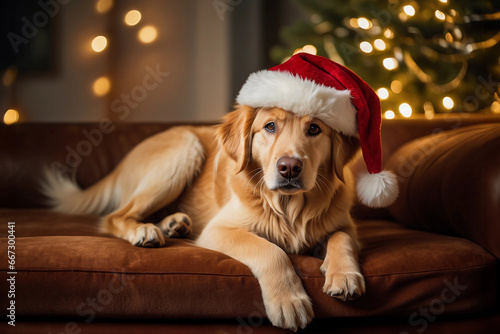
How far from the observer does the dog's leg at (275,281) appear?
1301 mm

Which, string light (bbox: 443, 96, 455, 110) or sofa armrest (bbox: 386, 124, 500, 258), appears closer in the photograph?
sofa armrest (bbox: 386, 124, 500, 258)

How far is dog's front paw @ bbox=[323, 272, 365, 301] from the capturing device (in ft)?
4.32

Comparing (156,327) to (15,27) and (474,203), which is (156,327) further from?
(15,27)

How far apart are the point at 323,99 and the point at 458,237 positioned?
2.80 feet

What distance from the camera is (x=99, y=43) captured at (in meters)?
3.98

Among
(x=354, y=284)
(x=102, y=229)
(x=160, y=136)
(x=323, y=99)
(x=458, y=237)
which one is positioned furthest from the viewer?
(x=160, y=136)

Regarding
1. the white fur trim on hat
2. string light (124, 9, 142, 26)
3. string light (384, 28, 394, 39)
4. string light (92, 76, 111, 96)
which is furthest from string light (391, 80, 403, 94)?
string light (92, 76, 111, 96)

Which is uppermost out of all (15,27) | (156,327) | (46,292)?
(15,27)

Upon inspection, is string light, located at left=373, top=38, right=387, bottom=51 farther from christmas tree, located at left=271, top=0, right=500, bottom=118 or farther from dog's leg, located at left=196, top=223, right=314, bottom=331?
dog's leg, located at left=196, top=223, right=314, bottom=331

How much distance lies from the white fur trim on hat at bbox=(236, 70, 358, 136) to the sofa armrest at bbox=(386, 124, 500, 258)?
1.70ft

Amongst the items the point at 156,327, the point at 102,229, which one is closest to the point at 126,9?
the point at 102,229

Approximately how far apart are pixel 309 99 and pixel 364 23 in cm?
167

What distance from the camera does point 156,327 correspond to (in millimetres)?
1422

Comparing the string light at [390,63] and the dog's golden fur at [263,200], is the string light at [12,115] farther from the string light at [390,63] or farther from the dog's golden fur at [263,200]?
the string light at [390,63]
